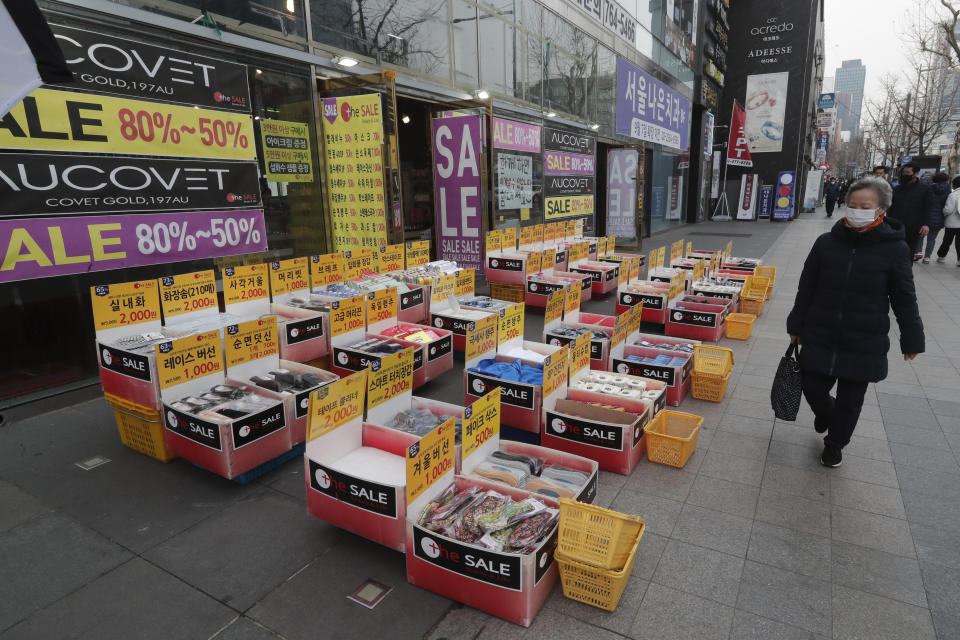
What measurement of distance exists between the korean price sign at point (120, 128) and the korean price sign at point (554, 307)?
4.23 m

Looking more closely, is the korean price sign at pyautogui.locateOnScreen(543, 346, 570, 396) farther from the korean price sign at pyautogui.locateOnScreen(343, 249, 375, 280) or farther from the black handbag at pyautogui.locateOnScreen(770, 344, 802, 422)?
the korean price sign at pyautogui.locateOnScreen(343, 249, 375, 280)

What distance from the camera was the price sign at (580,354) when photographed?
4.65 metres

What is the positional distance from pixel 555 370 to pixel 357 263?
3437 millimetres

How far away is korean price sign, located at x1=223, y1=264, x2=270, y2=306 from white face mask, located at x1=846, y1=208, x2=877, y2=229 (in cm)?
512

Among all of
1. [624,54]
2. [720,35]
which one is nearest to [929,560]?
[624,54]

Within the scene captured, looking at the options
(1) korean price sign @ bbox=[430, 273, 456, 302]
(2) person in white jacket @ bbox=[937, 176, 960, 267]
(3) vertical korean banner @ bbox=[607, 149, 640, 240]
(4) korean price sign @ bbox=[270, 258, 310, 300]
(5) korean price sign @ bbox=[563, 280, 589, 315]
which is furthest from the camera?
(3) vertical korean banner @ bbox=[607, 149, 640, 240]

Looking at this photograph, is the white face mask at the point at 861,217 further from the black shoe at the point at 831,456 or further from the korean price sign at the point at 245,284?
the korean price sign at the point at 245,284

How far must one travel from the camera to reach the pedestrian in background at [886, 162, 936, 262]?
410 inches

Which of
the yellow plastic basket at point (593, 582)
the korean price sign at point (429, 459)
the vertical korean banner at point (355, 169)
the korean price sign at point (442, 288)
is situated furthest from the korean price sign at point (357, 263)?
the yellow plastic basket at point (593, 582)

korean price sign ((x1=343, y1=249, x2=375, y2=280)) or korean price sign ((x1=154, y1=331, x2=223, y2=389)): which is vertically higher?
korean price sign ((x1=343, y1=249, x2=375, y2=280))

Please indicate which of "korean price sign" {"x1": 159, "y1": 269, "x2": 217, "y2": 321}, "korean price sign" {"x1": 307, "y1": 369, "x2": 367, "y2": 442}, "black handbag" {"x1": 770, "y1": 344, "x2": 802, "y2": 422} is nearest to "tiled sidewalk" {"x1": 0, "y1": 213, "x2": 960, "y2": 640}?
"black handbag" {"x1": 770, "y1": 344, "x2": 802, "y2": 422}

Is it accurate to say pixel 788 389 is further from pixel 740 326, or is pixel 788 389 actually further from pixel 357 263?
pixel 357 263

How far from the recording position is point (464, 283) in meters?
7.06

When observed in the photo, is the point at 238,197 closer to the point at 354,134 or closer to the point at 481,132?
the point at 354,134
